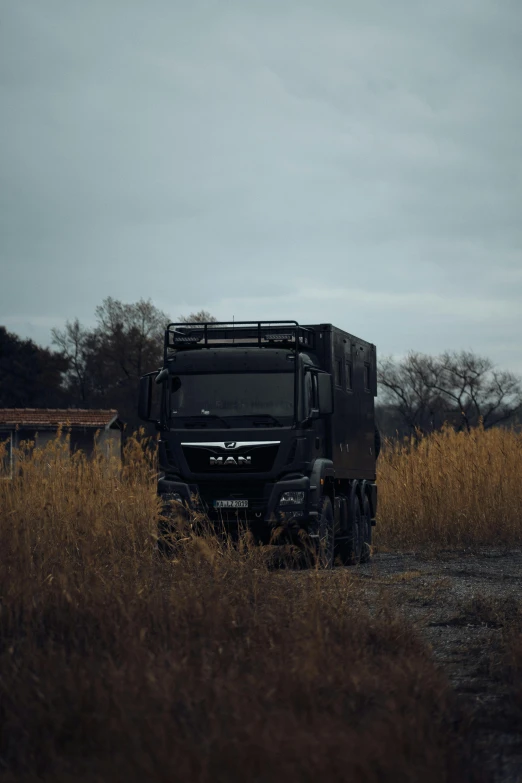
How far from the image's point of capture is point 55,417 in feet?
175

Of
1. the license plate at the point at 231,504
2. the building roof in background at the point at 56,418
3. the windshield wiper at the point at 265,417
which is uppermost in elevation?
the building roof in background at the point at 56,418

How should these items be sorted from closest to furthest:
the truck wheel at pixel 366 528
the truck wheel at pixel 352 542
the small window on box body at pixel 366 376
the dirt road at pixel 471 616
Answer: the dirt road at pixel 471 616
the truck wheel at pixel 352 542
the truck wheel at pixel 366 528
the small window on box body at pixel 366 376

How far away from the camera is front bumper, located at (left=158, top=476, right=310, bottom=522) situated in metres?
13.3

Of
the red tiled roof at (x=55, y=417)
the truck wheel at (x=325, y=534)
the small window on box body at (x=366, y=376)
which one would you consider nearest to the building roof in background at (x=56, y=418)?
the red tiled roof at (x=55, y=417)

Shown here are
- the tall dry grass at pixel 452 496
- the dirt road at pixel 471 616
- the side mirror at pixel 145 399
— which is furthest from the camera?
the tall dry grass at pixel 452 496

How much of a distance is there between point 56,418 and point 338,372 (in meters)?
39.1

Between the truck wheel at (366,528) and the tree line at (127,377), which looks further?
the tree line at (127,377)

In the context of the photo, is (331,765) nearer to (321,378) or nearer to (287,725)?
(287,725)

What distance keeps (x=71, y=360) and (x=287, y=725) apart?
2792 inches

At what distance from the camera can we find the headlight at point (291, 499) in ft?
43.5

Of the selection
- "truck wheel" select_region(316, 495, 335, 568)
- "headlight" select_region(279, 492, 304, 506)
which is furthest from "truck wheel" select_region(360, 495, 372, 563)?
"headlight" select_region(279, 492, 304, 506)

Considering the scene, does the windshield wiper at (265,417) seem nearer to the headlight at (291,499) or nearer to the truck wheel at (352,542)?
the headlight at (291,499)

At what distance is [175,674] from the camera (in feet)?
17.2

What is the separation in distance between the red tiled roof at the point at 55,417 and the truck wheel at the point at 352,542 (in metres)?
36.4
